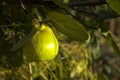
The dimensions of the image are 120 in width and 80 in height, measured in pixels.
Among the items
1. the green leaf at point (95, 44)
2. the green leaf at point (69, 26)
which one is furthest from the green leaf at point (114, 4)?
the green leaf at point (95, 44)

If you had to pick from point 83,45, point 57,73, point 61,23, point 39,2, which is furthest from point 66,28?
point 83,45

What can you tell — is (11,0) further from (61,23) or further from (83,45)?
(83,45)

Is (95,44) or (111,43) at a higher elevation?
(111,43)

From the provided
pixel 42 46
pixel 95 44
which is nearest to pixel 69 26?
pixel 42 46

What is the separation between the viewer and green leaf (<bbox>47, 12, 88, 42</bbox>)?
662mm

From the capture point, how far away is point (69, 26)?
67cm

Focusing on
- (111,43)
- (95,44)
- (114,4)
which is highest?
(114,4)

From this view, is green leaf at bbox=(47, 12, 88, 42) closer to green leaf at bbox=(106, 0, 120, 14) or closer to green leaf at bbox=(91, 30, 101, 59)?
green leaf at bbox=(106, 0, 120, 14)

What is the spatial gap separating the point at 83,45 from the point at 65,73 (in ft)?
0.98

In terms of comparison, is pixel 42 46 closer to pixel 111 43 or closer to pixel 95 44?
pixel 111 43

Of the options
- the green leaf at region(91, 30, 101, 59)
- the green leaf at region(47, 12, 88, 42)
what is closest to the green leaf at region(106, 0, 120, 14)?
the green leaf at region(47, 12, 88, 42)

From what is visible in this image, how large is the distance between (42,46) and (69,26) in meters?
0.06

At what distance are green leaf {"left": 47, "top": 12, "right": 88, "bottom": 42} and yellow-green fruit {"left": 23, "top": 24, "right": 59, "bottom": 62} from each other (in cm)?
4

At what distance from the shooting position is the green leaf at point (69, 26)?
2.17 ft
